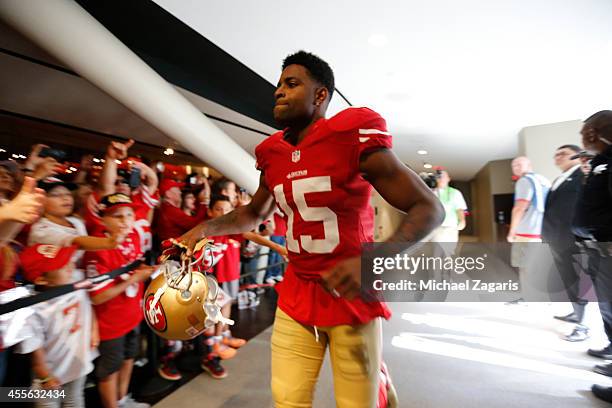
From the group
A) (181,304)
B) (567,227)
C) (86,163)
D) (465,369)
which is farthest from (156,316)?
(567,227)

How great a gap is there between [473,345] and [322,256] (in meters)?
2.81

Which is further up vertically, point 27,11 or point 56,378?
point 27,11

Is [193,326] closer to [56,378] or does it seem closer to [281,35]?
[56,378]

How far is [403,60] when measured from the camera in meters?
3.36

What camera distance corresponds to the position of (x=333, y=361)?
1128 millimetres

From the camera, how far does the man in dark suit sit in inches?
124

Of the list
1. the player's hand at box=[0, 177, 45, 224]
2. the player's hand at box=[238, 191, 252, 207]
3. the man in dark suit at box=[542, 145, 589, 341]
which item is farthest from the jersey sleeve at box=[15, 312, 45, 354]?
the man in dark suit at box=[542, 145, 589, 341]

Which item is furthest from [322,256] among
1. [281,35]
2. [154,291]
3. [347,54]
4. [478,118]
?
[478,118]

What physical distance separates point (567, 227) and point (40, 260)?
4.40 meters

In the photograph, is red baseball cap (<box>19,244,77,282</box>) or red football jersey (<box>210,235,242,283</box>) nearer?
red baseball cap (<box>19,244,77,282</box>)

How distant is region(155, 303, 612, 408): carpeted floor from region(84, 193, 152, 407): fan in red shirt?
1.25ft

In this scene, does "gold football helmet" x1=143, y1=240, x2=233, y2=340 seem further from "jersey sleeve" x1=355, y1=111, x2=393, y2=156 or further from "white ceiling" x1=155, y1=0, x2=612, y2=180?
"white ceiling" x1=155, y1=0, x2=612, y2=180

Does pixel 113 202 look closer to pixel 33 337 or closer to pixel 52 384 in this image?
pixel 33 337

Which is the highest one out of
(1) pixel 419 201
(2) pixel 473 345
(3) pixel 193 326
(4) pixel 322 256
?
(1) pixel 419 201
